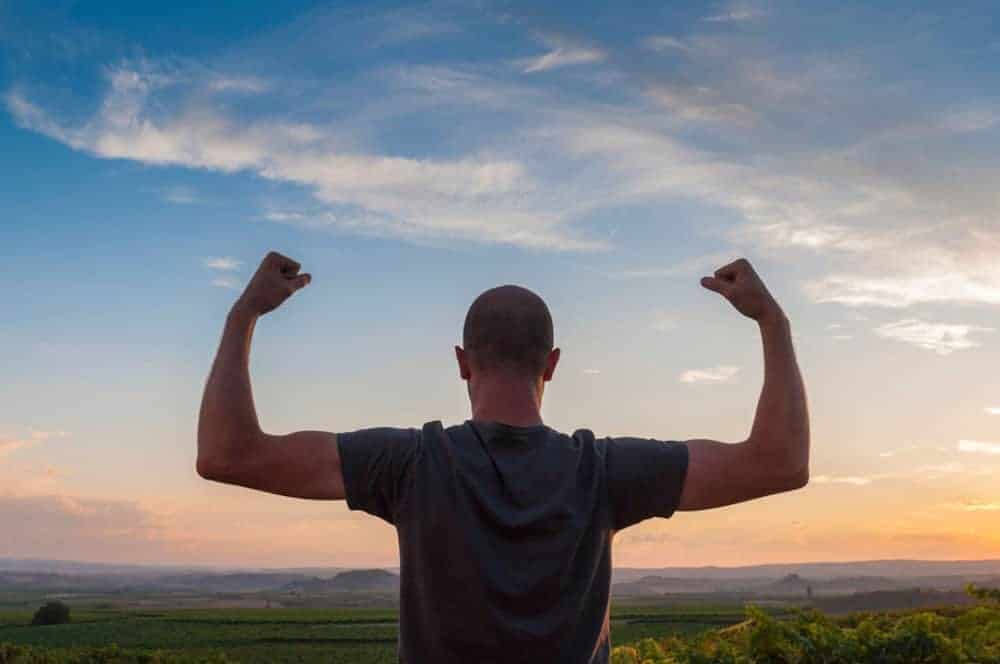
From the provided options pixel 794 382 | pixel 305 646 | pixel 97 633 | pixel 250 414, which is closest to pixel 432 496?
pixel 250 414

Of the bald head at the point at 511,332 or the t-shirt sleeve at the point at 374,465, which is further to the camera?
the bald head at the point at 511,332

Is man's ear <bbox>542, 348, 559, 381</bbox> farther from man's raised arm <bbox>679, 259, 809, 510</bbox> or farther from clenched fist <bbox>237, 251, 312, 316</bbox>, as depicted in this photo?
clenched fist <bbox>237, 251, 312, 316</bbox>

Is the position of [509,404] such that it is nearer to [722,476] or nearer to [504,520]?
[504,520]

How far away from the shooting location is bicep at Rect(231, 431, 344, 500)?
2.89 meters

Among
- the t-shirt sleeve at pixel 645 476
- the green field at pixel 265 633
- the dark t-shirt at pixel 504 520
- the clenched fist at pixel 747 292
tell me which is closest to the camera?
the dark t-shirt at pixel 504 520

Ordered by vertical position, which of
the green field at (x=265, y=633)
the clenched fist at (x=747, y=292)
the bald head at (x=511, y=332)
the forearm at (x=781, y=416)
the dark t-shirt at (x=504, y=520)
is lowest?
the green field at (x=265, y=633)

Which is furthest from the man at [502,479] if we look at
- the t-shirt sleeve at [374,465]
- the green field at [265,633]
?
the green field at [265,633]

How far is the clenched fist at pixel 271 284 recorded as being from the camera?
124 inches

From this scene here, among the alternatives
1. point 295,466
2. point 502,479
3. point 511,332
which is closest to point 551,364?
point 511,332

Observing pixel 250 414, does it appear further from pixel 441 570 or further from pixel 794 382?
pixel 794 382

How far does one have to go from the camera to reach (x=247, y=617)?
3868 inches

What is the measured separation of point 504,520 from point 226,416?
0.85 metres

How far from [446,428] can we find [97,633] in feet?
291

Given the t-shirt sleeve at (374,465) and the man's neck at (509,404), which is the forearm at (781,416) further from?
the t-shirt sleeve at (374,465)
